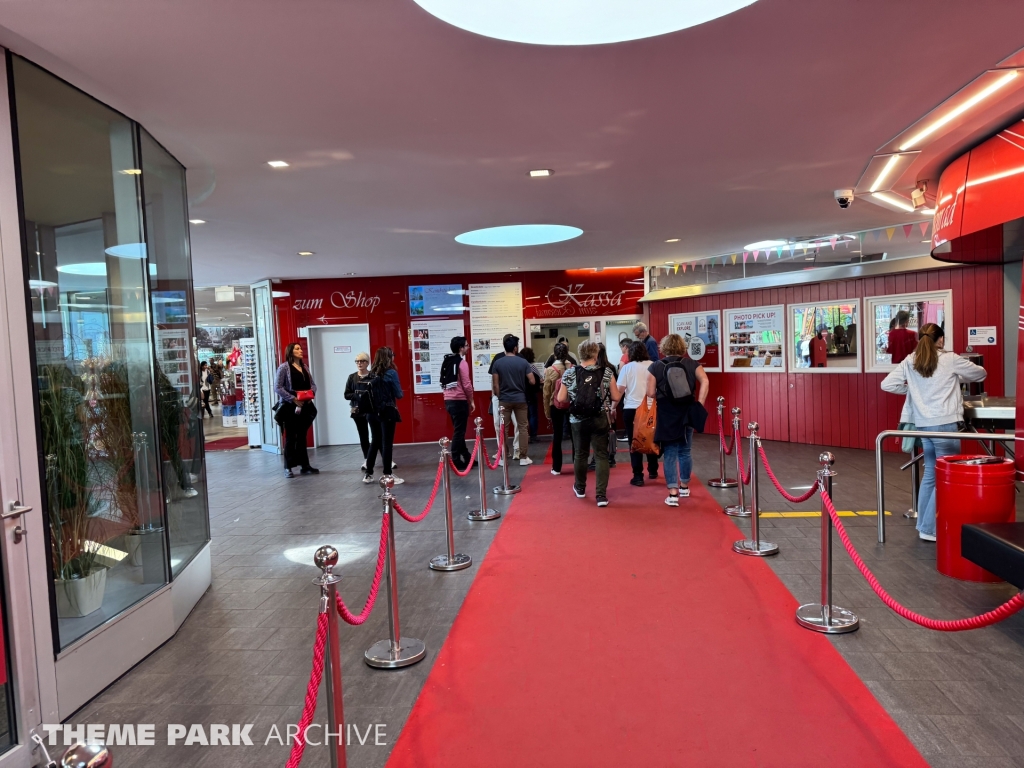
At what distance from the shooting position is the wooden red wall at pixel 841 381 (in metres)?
7.82

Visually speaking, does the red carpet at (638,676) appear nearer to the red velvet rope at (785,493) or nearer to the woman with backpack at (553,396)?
the red velvet rope at (785,493)

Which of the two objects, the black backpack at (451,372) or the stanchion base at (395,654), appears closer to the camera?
the stanchion base at (395,654)

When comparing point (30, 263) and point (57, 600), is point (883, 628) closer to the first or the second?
point (57, 600)

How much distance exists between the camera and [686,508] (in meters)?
6.11

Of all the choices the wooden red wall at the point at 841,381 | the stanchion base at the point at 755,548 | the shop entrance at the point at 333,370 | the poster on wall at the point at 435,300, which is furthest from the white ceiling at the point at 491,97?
the shop entrance at the point at 333,370

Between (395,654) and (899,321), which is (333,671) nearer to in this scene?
(395,654)

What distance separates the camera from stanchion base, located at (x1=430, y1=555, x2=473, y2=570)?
15.4ft

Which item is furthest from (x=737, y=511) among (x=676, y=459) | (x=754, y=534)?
(x=754, y=534)

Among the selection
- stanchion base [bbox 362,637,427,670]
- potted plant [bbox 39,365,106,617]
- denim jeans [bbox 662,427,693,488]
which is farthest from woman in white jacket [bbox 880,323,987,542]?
potted plant [bbox 39,365,106,617]

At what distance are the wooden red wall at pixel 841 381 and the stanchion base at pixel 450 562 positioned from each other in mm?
6662

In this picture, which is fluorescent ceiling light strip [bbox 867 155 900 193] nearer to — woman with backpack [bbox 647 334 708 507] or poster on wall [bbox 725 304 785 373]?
woman with backpack [bbox 647 334 708 507]

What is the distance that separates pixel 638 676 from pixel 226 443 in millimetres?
12178

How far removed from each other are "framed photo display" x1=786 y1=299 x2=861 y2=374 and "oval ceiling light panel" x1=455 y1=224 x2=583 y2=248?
12.5 feet

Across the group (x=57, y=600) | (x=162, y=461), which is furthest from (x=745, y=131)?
(x=57, y=600)
